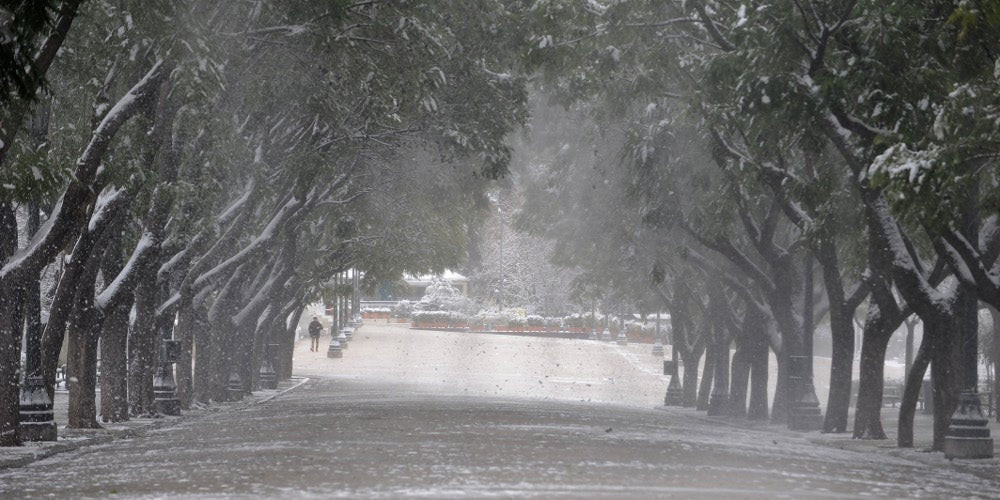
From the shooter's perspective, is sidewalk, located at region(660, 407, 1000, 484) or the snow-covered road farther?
sidewalk, located at region(660, 407, 1000, 484)

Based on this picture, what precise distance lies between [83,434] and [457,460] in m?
8.57

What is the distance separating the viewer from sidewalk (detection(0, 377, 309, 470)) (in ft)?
60.3

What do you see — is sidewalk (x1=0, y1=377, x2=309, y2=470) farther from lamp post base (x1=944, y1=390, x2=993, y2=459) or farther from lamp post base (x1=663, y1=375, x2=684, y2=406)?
lamp post base (x1=663, y1=375, x2=684, y2=406)

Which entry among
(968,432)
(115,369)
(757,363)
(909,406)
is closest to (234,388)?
(115,369)

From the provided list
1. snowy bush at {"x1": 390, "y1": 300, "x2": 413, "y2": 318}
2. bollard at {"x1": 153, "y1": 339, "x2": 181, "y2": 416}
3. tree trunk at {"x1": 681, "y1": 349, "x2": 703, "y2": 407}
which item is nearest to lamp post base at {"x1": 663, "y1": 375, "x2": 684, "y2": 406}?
tree trunk at {"x1": 681, "y1": 349, "x2": 703, "y2": 407}

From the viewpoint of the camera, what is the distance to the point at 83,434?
22797 mm

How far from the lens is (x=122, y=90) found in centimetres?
2270

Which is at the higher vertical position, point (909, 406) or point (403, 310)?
point (403, 310)

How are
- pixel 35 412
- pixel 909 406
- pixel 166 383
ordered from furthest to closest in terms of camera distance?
pixel 166 383 → pixel 909 406 → pixel 35 412

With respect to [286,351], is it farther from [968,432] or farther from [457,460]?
[457,460]

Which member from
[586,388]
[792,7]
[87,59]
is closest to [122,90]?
[87,59]

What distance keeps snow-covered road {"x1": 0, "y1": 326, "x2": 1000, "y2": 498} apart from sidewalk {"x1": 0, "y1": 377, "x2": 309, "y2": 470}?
30cm

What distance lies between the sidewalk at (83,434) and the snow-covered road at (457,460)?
0.30 meters

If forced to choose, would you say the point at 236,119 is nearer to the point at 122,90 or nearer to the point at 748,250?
the point at 122,90
